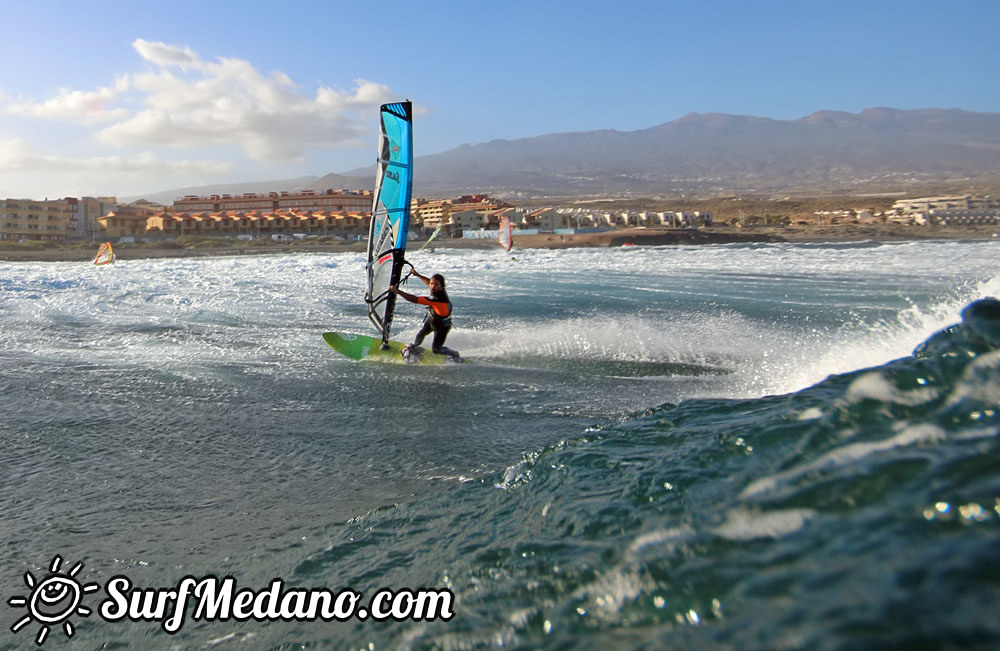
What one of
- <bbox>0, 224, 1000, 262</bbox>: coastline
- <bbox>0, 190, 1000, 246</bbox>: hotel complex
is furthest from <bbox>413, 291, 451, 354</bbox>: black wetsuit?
<bbox>0, 190, 1000, 246</bbox>: hotel complex

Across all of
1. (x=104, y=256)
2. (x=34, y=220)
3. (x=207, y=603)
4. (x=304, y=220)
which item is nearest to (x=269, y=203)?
(x=304, y=220)

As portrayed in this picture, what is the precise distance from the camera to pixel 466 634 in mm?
2145

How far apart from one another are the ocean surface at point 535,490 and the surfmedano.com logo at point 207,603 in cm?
4

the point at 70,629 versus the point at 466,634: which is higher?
the point at 466,634

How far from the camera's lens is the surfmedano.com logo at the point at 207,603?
8.33ft

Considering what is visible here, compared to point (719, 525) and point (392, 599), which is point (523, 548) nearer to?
point (392, 599)

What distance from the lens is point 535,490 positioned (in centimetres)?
330

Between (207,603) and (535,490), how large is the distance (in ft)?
5.09

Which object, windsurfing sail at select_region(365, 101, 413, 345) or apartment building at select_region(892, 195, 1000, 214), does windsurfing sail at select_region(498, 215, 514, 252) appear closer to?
windsurfing sail at select_region(365, 101, 413, 345)

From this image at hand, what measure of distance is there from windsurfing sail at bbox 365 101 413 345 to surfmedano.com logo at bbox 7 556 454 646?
6.50 metres

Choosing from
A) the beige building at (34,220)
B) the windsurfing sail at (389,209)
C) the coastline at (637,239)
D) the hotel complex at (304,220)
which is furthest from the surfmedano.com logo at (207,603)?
the beige building at (34,220)

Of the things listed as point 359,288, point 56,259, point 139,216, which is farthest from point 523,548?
point 139,216

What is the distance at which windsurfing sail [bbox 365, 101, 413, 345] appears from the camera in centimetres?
966

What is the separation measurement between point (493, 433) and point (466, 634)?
11.9 ft
